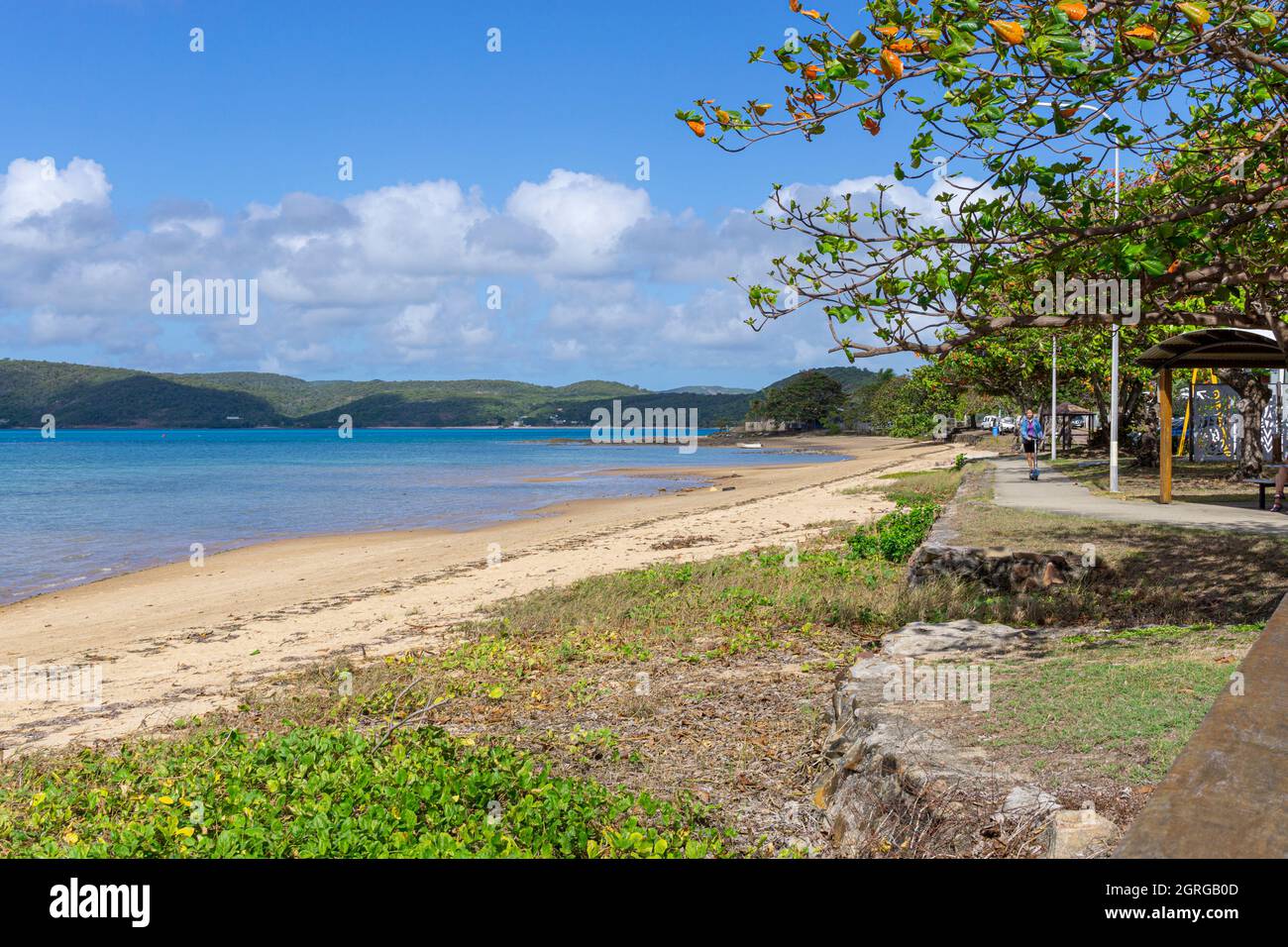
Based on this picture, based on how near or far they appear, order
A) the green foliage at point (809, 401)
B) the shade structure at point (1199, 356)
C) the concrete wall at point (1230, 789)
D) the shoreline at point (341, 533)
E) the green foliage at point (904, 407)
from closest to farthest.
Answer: the concrete wall at point (1230, 789) < the shade structure at point (1199, 356) < the shoreline at point (341, 533) < the green foliage at point (904, 407) < the green foliage at point (809, 401)

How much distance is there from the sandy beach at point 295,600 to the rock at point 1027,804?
6105mm

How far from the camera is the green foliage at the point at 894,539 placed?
1322cm

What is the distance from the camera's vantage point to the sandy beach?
8695mm

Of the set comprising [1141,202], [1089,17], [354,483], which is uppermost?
[1089,17]

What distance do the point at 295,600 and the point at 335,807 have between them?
35.2 ft

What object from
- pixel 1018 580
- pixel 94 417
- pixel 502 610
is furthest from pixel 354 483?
pixel 94 417

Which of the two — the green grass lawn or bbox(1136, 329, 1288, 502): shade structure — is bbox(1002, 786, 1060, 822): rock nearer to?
the green grass lawn

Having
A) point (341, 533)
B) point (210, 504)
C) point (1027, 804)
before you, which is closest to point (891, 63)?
point (1027, 804)

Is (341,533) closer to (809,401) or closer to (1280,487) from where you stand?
(1280,487)

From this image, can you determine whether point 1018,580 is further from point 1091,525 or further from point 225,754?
point 225,754

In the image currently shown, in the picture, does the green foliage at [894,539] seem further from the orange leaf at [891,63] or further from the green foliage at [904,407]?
the green foliage at [904,407]

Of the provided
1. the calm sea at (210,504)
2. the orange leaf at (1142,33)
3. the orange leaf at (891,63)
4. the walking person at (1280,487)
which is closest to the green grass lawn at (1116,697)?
the orange leaf at (1142,33)
